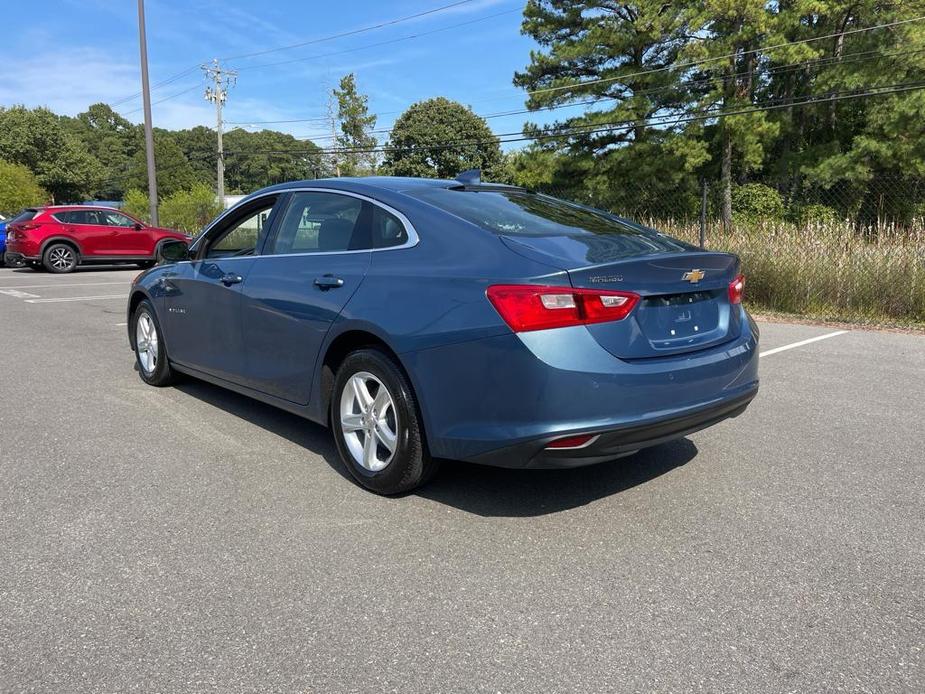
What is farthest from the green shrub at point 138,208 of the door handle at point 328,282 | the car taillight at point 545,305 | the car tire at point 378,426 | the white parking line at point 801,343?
the car taillight at point 545,305

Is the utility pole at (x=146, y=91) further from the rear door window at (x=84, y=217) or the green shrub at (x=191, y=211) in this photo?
the green shrub at (x=191, y=211)

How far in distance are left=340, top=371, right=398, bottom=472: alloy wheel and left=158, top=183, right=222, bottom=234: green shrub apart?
1075 inches

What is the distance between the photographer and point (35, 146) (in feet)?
239

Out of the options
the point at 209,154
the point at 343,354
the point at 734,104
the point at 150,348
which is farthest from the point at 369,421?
the point at 209,154

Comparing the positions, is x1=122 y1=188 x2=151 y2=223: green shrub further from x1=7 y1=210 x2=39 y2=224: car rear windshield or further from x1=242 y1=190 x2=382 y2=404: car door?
x1=242 y1=190 x2=382 y2=404: car door

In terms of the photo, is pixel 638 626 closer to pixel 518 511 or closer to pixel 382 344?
pixel 518 511

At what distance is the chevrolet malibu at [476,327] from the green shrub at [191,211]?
26712 mm

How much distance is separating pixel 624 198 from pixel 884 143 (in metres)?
10.5

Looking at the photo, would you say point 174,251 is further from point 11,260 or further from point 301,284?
point 11,260

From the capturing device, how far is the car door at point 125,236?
19047mm

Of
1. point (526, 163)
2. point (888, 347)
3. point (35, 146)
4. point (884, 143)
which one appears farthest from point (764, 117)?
point (35, 146)

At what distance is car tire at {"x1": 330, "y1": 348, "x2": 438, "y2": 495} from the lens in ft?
11.2

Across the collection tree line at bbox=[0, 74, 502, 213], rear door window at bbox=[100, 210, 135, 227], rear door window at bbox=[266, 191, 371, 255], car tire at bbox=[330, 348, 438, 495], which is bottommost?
car tire at bbox=[330, 348, 438, 495]

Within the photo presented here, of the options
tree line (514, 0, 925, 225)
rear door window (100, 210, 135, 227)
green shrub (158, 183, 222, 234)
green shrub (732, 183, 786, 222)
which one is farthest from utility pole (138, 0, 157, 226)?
green shrub (732, 183, 786, 222)
